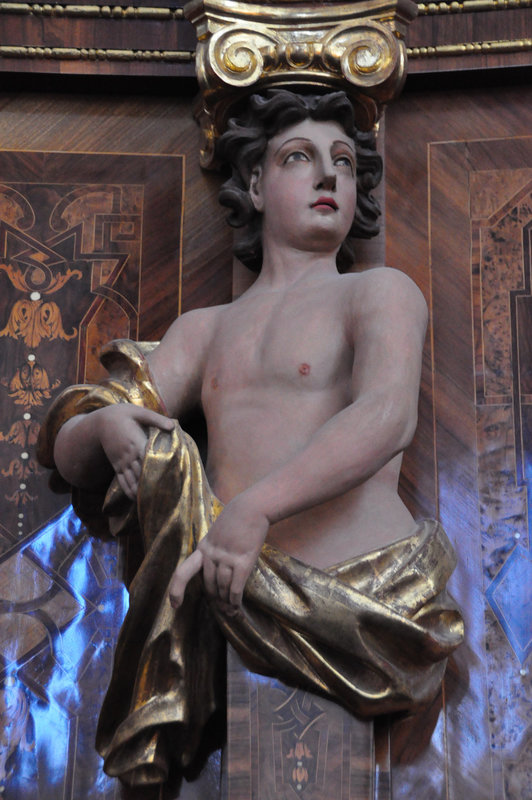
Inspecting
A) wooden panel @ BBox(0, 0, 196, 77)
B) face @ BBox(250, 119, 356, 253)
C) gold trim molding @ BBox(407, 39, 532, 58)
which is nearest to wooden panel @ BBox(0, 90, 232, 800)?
wooden panel @ BBox(0, 0, 196, 77)

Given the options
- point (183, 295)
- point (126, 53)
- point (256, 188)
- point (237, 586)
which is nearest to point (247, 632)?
point (237, 586)

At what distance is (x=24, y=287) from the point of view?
14.0ft

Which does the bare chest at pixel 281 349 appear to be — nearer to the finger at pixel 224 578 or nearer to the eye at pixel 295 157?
the eye at pixel 295 157

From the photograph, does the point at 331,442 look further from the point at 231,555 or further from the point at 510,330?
the point at 510,330

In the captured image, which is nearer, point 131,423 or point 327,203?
point 131,423

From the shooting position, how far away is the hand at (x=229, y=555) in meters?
3.35

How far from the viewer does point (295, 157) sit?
4059 millimetres

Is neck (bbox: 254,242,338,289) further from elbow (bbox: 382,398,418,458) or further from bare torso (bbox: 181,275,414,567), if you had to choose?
elbow (bbox: 382,398,418,458)

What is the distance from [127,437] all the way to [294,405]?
1.39 feet

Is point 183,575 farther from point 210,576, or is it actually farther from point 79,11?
point 79,11

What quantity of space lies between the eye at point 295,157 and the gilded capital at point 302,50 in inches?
8.7

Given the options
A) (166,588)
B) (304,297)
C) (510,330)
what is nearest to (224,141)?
(304,297)

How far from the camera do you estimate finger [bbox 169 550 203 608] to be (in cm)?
334

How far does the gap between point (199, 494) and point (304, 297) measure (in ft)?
2.17
